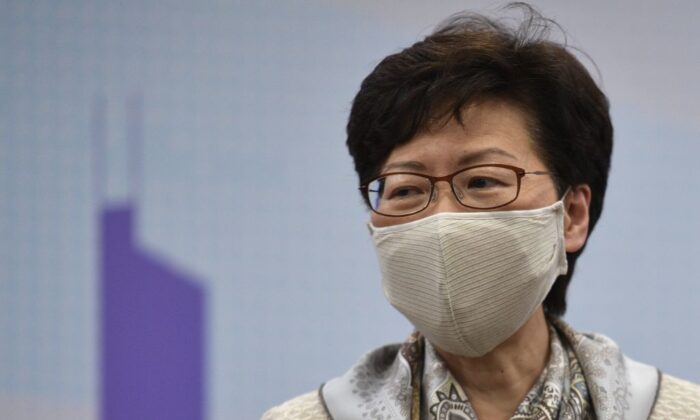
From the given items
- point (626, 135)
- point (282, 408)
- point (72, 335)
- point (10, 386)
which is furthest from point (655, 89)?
point (10, 386)

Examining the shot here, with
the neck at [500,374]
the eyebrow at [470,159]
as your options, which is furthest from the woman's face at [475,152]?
the neck at [500,374]

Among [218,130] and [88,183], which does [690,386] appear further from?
[88,183]

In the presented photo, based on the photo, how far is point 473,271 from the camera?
1.58 metres

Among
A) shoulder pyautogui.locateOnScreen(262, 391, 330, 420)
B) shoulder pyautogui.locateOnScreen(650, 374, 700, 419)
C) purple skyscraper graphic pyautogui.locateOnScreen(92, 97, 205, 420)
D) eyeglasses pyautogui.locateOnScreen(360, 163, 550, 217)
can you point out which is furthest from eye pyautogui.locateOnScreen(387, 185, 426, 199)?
purple skyscraper graphic pyautogui.locateOnScreen(92, 97, 205, 420)

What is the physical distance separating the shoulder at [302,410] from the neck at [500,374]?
9.2 inches

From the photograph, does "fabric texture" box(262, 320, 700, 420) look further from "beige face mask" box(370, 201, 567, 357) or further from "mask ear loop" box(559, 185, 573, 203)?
"mask ear loop" box(559, 185, 573, 203)

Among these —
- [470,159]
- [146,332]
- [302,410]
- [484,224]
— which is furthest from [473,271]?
[146,332]

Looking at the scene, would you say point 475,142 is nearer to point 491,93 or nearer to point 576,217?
point 491,93

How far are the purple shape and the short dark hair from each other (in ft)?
2.61

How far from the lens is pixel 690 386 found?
177 cm

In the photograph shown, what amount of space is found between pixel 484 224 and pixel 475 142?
135mm

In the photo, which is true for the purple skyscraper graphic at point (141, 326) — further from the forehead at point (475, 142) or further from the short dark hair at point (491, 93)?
the forehead at point (475, 142)

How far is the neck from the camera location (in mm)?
1686

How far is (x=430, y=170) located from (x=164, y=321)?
3.33 feet
